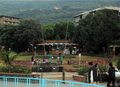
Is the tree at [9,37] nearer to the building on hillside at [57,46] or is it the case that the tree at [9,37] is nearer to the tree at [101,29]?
the building on hillside at [57,46]

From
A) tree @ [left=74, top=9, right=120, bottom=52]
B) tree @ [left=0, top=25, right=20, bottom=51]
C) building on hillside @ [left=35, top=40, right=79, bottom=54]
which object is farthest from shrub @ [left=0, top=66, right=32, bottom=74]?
building on hillside @ [left=35, top=40, right=79, bottom=54]

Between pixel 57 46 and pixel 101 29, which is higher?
pixel 101 29

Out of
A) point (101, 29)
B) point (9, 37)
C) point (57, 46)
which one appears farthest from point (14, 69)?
point (57, 46)

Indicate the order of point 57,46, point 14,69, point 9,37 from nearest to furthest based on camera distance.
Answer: point 14,69
point 9,37
point 57,46

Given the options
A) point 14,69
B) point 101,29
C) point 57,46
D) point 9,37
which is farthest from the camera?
point 57,46

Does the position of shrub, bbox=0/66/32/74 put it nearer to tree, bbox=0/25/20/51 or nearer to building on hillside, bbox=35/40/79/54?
Result: tree, bbox=0/25/20/51

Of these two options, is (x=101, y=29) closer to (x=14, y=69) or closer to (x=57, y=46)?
(x=57, y=46)

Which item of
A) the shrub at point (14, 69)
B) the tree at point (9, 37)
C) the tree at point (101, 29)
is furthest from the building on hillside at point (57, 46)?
the shrub at point (14, 69)

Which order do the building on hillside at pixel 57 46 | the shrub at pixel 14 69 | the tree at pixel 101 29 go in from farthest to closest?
1. the building on hillside at pixel 57 46
2. the tree at pixel 101 29
3. the shrub at pixel 14 69

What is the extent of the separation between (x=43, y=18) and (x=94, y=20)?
359 feet

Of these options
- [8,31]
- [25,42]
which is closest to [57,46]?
[25,42]

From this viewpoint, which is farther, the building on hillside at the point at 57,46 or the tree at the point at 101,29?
the building on hillside at the point at 57,46

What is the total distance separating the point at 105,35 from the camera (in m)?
38.1

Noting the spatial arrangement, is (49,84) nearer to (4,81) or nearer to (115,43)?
(4,81)
